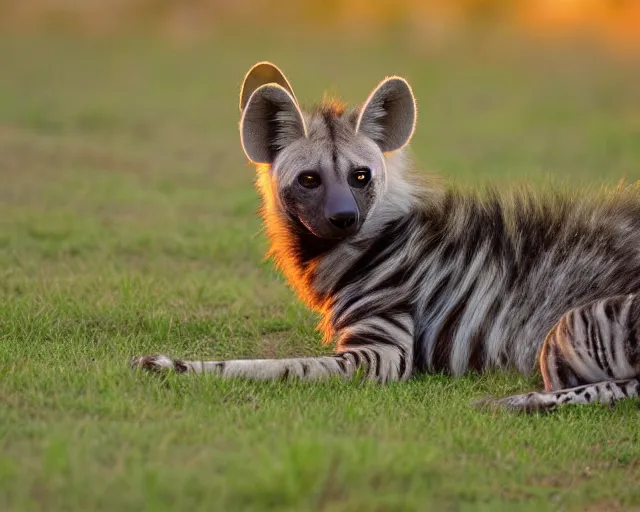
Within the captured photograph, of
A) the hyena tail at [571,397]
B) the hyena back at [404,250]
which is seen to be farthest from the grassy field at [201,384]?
the hyena back at [404,250]

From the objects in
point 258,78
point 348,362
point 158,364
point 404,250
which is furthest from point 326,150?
point 158,364

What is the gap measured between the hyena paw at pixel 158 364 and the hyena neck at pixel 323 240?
119 centimetres

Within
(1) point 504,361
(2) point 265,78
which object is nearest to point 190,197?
(2) point 265,78

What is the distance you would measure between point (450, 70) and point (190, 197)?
11985mm

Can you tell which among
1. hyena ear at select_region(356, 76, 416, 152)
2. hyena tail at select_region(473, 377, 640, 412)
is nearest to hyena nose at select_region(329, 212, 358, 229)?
hyena ear at select_region(356, 76, 416, 152)

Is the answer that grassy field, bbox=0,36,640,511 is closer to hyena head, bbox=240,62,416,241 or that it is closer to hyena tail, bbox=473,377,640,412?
hyena tail, bbox=473,377,640,412

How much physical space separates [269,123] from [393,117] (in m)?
0.76

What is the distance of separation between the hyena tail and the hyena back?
198 millimetres

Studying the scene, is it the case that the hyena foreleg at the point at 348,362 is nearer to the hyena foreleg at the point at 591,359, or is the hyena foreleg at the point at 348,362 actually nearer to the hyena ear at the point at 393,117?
the hyena foreleg at the point at 591,359

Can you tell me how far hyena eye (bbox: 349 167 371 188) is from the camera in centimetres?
628

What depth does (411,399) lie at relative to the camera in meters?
5.52

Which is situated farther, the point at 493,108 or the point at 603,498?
the point at 493,108

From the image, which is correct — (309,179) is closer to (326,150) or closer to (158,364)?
(326,150)

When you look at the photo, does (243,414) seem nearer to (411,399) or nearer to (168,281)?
(411,399)
